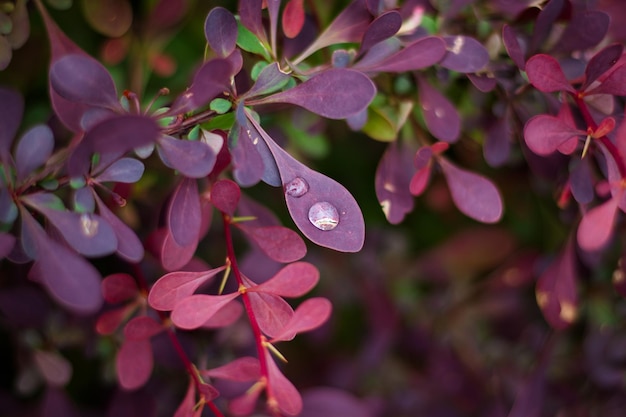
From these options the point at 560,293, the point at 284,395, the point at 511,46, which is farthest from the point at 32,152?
the point at 560,293

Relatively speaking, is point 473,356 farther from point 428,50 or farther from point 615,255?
point 428,50

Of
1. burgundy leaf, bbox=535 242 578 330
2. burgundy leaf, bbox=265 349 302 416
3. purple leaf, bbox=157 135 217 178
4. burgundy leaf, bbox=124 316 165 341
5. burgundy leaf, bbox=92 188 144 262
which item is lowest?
burgundy leaf, bbox=535 242 578 330

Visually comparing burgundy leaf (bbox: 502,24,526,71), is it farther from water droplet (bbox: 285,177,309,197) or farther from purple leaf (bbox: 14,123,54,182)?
purple leaf (bbox: 14,123,54,182)

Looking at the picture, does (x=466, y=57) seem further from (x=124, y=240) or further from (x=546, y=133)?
(x=124, y=240)

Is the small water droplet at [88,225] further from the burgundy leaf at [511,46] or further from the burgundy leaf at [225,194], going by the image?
the burgundy leaf at [511,46]

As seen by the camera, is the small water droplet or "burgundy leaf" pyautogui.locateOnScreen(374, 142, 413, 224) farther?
"burgundy leaf" pyautogui.locateOnScreen(374, 142, 413, 224)

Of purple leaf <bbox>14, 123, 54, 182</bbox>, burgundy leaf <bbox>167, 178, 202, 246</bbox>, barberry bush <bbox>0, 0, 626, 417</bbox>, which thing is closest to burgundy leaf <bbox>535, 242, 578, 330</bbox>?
barberry bush <bbox>0, 0, 626, 417</bbox>

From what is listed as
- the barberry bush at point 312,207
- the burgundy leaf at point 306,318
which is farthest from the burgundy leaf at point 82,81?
the burgundy leaf at point 306,318
